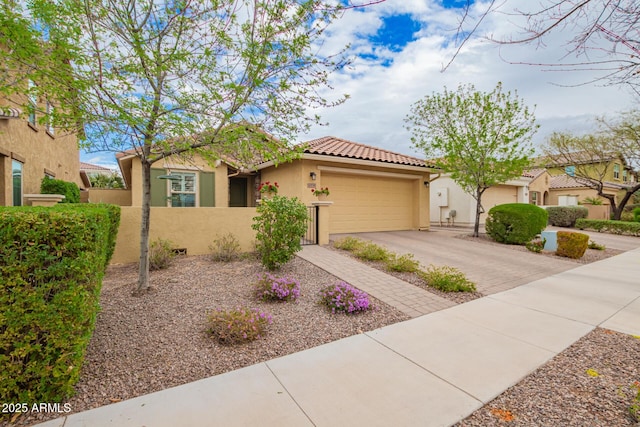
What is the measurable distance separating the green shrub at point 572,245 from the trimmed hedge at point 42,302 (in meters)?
11.1

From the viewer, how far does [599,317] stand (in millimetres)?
4035

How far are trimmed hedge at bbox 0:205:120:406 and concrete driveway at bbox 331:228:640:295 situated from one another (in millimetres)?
5697

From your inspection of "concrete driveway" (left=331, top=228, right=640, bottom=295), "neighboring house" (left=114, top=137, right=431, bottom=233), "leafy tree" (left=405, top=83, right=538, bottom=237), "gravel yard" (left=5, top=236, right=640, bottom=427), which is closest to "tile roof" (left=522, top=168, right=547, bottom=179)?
"concrete driveway" (left=331, top=228, right=640, bottom=295)

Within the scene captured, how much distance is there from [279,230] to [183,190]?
7.74 metres

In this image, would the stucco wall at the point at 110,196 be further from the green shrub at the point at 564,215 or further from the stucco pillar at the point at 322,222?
the green shrub at the point at 564,215

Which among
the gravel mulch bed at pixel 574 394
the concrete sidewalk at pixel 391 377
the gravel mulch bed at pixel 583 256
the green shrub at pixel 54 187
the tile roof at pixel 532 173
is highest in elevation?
the tile roof at pixel 532 173

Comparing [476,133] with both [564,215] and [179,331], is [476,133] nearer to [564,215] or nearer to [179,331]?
[179,331]

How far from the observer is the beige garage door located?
36.4ft

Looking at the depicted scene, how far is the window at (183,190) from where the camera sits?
1148 centimetres

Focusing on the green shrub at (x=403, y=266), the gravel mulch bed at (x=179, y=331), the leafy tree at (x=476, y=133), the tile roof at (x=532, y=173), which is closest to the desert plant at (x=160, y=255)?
the gravel mulch bed at (x=179, y=331)

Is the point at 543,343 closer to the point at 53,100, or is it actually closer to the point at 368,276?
the point at 368,276

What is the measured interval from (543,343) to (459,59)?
3.33m

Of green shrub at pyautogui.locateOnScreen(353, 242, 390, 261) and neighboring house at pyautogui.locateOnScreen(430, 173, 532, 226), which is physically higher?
neighboring house at pyautogui.locateOnScreen(430, 173, 532, 226)

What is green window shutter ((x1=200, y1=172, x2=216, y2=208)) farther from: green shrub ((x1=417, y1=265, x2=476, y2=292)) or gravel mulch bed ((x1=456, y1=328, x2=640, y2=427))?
gravel mulch bed ((x1=456, y1=328, x2=640, y2=427))
